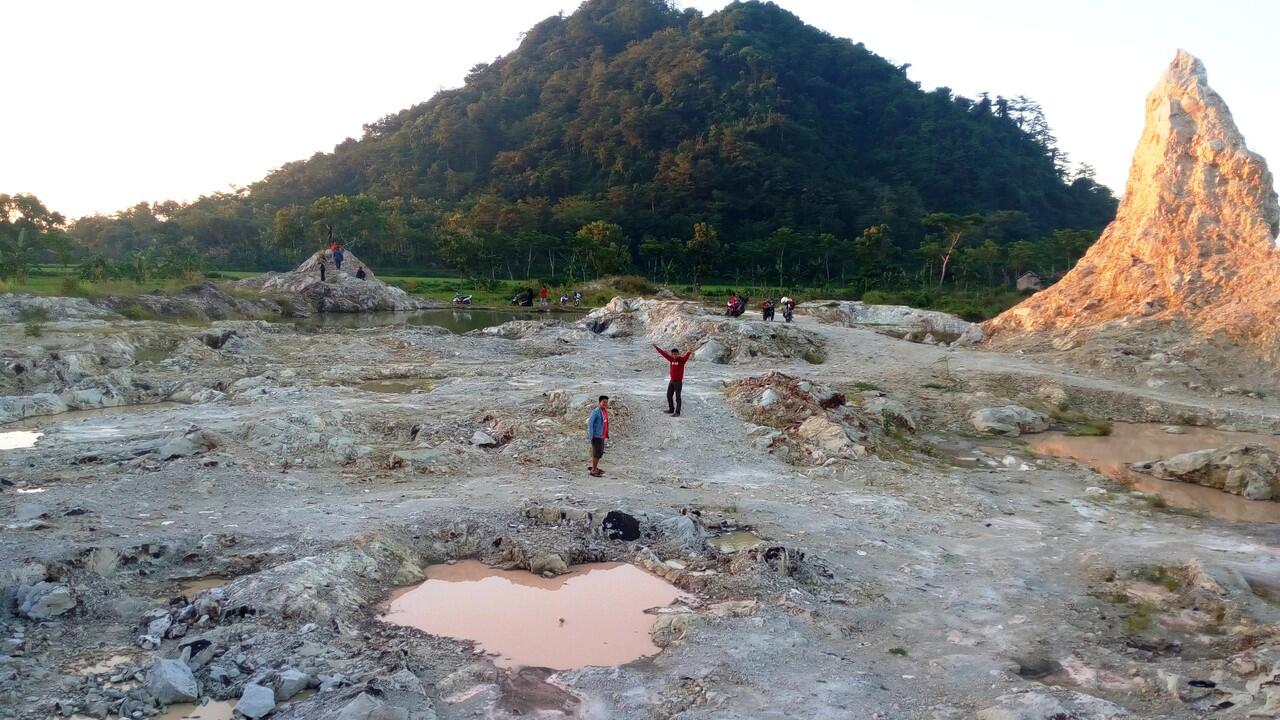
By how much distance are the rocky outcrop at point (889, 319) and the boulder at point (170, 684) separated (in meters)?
31.2

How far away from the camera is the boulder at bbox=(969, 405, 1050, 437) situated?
1781 centimetres

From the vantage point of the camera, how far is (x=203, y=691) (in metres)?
6.26

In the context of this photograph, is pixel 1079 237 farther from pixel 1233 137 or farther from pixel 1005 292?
pixel 1233 137

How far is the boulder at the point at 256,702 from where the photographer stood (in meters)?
5.94

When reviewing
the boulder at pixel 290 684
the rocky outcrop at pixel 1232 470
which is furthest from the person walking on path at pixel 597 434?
the rocky outcrop at pixel 1232 470

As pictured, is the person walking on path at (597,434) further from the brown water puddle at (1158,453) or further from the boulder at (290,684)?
the brown water puddle at (1158,453)

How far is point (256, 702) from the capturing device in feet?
19.7

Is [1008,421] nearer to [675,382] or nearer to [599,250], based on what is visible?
[675,382]

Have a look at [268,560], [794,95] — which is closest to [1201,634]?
[268,560]

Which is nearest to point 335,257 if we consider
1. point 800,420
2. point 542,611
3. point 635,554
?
point 800,420

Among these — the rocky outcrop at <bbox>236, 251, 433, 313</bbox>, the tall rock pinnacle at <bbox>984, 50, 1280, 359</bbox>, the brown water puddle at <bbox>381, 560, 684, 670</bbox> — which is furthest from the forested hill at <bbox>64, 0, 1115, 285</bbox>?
the brown water puddle at <bbox>381, 560, 684, 670</bbox>

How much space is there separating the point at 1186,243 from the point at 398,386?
76.4ft

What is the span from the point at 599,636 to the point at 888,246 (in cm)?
6025

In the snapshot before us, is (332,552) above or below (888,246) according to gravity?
below
